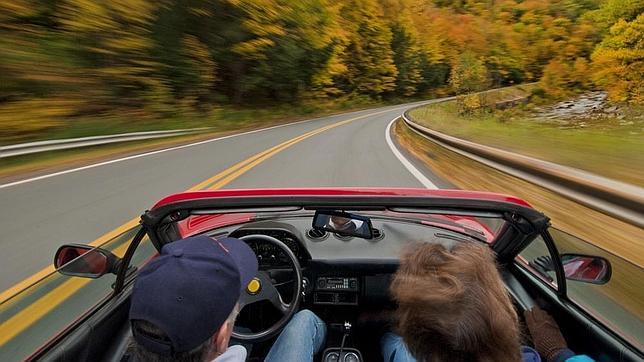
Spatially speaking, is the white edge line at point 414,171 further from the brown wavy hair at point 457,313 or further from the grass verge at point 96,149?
the grass verge at point 96,149

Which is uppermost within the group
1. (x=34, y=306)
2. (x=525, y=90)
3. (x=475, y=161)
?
(x=34, y=306)

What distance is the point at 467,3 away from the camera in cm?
7225

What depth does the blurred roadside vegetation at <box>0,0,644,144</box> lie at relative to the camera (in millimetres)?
15633

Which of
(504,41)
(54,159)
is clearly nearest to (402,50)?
(504,41)

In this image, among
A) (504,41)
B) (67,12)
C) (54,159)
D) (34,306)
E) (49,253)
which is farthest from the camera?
(504,41)

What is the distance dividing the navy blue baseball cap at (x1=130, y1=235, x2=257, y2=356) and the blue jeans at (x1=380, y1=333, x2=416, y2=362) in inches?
29.1

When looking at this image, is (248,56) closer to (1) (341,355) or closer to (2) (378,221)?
(2) (378,221)

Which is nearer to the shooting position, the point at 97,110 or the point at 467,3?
the point at 97,110

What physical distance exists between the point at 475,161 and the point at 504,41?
52.1 metres

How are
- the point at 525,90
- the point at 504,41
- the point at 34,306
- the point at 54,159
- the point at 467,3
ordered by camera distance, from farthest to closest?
1. the point at 467,3
2. the point at 504,41
3. the point at 525,90
4. the point at 54,159
5. the point at 34,306

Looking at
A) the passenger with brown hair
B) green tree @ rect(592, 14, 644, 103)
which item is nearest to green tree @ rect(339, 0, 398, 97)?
green tree @ rect(592, 14, 644, 103)

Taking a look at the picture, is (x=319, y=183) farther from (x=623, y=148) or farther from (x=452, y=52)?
(x=452, y=52)

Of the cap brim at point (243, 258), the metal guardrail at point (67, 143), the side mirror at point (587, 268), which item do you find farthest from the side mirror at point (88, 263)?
the metal guardrail at point (67, 143)

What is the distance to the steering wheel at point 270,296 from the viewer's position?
279cm
